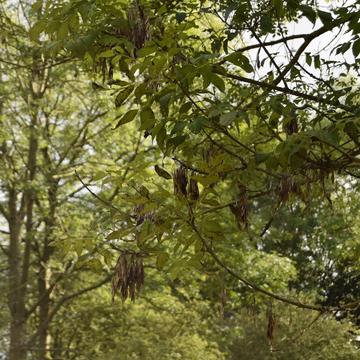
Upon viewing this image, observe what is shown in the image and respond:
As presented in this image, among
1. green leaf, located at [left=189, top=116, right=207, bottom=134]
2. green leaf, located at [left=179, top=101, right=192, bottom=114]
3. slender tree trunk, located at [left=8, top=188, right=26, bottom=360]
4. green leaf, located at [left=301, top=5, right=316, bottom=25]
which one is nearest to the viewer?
green leaf, located at [left=189, top=116, right=207, bottom=134]

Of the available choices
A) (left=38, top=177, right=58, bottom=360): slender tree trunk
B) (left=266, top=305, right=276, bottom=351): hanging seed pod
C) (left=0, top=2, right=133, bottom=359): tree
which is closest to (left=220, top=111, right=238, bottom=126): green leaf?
(left=266, top=305, right=276, bottom=351): hanging seed pod

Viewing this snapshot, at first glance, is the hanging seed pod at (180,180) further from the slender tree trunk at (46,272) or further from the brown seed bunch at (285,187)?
the slender tree trunk at (46,272)

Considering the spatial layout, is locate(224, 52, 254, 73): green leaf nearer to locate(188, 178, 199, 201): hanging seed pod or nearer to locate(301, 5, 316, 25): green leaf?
locate(301, 5, 316, 25): green leaf

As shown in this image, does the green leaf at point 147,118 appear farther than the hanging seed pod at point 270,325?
No

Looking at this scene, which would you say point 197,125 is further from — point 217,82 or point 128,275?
point 128,275

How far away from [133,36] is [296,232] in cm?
2136

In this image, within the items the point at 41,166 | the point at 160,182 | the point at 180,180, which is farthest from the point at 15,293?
the point at 180,180

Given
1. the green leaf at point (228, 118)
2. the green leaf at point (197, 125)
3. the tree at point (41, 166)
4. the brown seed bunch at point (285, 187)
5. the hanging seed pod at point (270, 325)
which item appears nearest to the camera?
the green leaf at point (228, 118)

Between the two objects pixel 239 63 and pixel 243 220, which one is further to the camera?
pixel 243 220

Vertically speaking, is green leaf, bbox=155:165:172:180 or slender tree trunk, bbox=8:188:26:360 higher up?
slender tree trunk, bbox=8:188:26:360

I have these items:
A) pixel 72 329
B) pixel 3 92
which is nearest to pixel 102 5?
pixel 3 92

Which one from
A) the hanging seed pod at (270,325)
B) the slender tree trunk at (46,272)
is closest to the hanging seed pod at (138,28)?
the hanging seed pod at (270,325)

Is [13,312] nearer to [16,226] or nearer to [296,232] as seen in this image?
[16,226]

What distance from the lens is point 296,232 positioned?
76.8 ft
